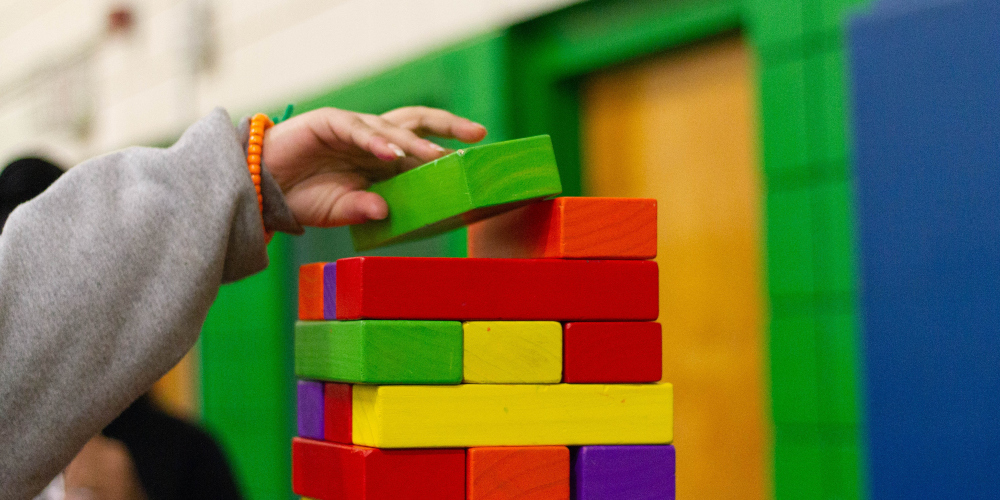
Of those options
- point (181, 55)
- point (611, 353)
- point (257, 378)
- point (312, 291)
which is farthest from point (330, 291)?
point (181, 55)

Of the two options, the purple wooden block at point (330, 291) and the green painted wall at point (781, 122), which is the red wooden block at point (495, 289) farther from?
the green painted wall at point (781, 122)

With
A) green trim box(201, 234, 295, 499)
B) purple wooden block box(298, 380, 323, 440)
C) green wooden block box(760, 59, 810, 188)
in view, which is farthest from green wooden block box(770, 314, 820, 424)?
green trim box(201, 234, 295, 499)

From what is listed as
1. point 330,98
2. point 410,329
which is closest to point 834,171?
point 410,329

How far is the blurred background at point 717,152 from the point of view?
1.67 meters

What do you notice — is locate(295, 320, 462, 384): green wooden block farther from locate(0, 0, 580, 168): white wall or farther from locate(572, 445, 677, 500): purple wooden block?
locate(0, 0, 580, 168): white wall

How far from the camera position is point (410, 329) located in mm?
834

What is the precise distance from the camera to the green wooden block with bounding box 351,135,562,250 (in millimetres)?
849

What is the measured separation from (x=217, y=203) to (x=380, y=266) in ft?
0.54

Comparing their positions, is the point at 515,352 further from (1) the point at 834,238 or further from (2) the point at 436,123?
(1) the point at 834,238

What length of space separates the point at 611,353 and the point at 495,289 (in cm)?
13

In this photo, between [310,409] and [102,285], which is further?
[310,409]

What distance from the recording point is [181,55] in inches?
148

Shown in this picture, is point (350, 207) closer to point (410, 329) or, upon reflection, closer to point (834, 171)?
point (410, 329)

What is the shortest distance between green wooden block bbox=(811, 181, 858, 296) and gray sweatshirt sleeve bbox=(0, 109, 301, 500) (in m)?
1.21
